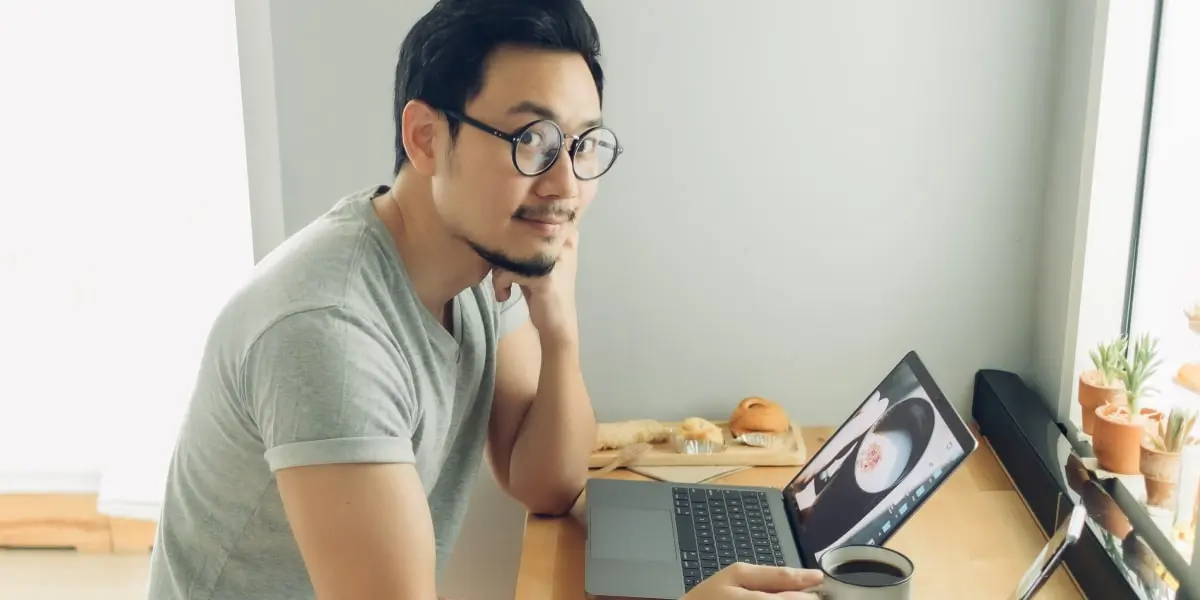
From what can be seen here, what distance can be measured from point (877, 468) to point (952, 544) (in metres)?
0.19

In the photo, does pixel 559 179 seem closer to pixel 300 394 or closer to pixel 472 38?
pixel 472 38

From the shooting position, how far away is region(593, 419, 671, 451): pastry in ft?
5.38

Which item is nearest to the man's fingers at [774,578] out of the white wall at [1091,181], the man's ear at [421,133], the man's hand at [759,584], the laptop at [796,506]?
the man's hand at [759,584]

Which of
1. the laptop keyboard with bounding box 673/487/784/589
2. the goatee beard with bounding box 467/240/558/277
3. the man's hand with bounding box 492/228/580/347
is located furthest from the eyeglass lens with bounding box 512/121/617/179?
the laptop keyboard with bounding box 673/487/784/589

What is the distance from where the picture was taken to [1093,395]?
144cm

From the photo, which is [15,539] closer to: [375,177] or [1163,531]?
[375,177]

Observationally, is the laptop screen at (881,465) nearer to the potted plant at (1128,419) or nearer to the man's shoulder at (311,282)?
the potted plant at (1128,419)

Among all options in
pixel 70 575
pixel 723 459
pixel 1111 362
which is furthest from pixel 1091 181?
pixel 70 575

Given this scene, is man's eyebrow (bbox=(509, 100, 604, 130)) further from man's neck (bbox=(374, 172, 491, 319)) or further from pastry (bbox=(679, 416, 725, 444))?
pastry (bbox=(679, 416, 725, 444))

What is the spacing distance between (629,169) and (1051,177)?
0.64m

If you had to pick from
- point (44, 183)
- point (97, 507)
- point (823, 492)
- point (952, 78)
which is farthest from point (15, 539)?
point (952, 78)

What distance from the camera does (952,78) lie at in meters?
1.62

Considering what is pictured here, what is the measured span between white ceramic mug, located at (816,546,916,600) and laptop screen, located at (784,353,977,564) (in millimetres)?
213

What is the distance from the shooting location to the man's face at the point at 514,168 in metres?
1.08
